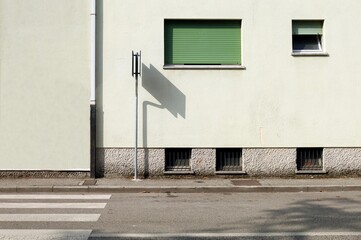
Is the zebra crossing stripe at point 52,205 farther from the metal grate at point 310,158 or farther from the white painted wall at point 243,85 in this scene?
the metal grate at point 310,158

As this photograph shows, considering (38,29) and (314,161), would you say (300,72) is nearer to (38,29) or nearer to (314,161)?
(314,161)

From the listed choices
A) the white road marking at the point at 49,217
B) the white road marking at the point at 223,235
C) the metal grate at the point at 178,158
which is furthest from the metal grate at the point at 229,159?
the white road marking at the point at 223,235

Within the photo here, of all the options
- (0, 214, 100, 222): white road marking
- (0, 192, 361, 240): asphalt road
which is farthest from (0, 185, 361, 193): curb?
(0, 214, 100, 222): white road marking

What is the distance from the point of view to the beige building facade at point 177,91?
11.1 meters

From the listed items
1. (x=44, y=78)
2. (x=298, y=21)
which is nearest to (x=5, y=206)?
(x=44, y=78)

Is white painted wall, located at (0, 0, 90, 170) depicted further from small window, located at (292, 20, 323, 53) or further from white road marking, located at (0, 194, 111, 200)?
small window, located at (292, 20, 323, 53)

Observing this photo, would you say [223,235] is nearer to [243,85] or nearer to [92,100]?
[243,85]

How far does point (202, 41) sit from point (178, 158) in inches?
128

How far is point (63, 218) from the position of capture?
22.7 feet

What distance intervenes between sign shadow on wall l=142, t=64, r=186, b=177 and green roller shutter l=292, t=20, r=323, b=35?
3617 mm

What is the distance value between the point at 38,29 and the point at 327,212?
8419mm

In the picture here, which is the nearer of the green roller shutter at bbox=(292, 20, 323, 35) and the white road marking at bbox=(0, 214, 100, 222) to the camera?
the white road marking at bbox=(0, 214, 100, 222)

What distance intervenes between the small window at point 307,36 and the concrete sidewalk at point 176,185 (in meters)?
3.63

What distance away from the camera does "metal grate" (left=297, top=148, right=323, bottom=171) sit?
1141 cm
